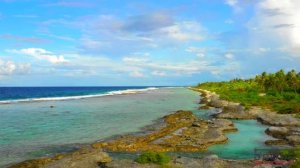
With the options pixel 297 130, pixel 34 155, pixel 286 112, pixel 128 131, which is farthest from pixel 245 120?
pixel 34 155

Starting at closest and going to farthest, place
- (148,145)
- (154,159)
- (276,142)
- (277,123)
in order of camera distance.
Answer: (154,159)
(148,145)
(276,142)
(277,123)

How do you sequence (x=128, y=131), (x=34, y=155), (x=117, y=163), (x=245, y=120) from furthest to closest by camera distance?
(x=245, y=120)
(x=128, y=131)
(x=34, y=155)
(x=117, y=163)

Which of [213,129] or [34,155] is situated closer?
[34,155]

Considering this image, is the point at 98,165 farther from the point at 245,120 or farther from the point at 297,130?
the point at 245,120

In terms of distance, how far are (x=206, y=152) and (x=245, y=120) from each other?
24.6 meters

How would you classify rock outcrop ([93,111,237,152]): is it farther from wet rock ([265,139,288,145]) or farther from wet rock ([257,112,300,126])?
wet rock ([257,112,300,126])

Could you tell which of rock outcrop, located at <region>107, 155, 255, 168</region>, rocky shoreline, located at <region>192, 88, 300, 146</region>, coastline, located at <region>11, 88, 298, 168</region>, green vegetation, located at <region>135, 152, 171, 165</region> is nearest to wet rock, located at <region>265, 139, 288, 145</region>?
rocky shoreline, located at <region>192, 88, 300, 146</region>

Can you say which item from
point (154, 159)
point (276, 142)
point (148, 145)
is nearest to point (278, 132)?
point (276, 142)

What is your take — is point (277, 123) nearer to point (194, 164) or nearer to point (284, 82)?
point (194, 164)

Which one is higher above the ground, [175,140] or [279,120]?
[279,120]

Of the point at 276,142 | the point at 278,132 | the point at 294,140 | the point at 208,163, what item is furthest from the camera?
the point at 278,132

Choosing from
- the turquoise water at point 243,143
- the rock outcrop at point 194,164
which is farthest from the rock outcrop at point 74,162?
the turquoise water at point 243,143

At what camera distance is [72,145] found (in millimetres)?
32125

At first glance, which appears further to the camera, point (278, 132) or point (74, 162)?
point (278, 132)
